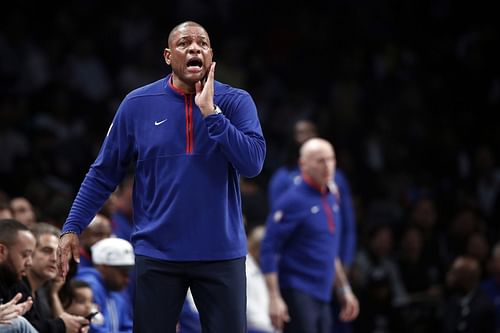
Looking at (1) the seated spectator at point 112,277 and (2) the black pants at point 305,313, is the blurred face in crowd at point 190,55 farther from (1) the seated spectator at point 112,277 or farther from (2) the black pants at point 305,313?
(2) the black pants at point 305,313

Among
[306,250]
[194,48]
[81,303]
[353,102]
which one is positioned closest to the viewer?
[194,48]

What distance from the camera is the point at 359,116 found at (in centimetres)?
1303

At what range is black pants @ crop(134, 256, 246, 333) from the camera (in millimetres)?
4645

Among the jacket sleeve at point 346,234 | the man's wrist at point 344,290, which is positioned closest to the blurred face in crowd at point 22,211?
the man's wrist at point 344,290

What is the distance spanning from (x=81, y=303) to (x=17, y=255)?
2.73ft

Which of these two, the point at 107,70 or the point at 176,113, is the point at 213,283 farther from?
the point at 107,70

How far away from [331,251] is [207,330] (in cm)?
299

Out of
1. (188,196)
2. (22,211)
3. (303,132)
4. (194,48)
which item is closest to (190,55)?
(194,48)

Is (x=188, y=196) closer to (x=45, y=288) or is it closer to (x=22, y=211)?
(x=45, y=288)

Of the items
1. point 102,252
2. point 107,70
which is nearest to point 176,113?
point 102,252

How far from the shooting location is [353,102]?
13.1 m

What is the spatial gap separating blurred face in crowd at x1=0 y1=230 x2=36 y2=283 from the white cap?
3.57ft

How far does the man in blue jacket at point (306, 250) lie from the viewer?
7484mm

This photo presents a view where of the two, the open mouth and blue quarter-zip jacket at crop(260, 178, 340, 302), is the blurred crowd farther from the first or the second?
the open mouth
